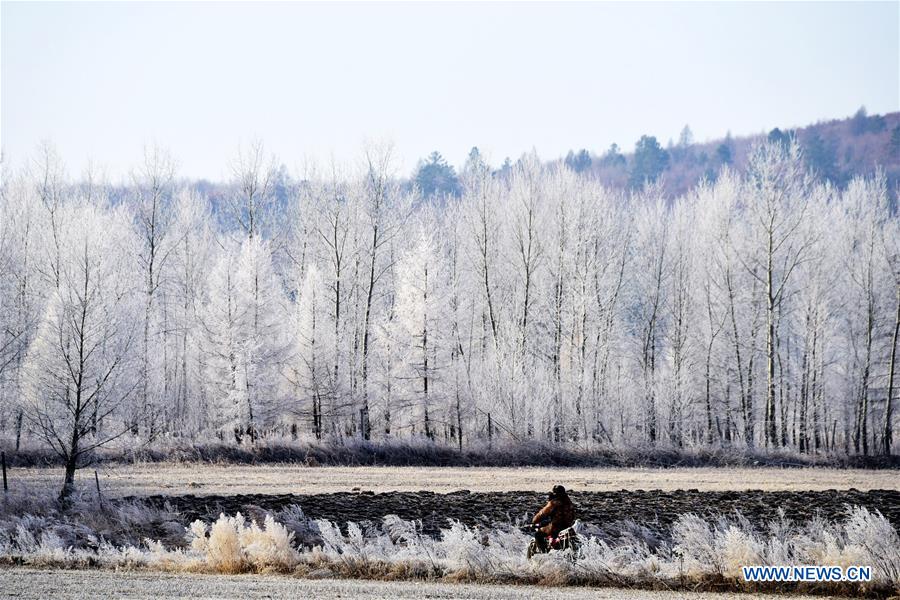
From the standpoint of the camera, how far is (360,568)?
11.6 meters

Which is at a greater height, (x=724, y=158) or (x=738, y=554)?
(x=724, y=158)

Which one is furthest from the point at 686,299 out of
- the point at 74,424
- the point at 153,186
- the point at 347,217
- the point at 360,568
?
the point at 360,568

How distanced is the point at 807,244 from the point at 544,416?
1499 centimetres

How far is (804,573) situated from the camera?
1015cm

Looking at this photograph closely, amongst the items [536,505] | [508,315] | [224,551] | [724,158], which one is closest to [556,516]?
[224,551]

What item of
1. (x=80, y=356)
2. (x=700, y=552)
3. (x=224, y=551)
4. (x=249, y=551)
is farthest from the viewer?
(x=80, y=356)

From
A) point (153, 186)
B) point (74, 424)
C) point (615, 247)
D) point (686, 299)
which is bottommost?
point (74, 424)

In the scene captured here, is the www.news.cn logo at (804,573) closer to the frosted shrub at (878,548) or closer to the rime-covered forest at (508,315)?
the frosted shrub at (878,548)

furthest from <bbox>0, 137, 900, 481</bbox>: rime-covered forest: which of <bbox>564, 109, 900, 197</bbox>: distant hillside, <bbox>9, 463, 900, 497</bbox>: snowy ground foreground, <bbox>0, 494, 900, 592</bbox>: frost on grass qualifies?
<bbox>564, 109, 900, 197</bbox>: distant hillside

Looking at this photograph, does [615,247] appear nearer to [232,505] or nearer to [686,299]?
[686,299]

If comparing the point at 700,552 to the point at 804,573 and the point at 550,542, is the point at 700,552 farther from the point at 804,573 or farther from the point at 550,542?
the point at 550,542

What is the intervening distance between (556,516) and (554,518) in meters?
0.04

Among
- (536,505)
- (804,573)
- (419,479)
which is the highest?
(804,573)

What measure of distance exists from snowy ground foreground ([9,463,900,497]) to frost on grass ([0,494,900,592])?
27.6ft
